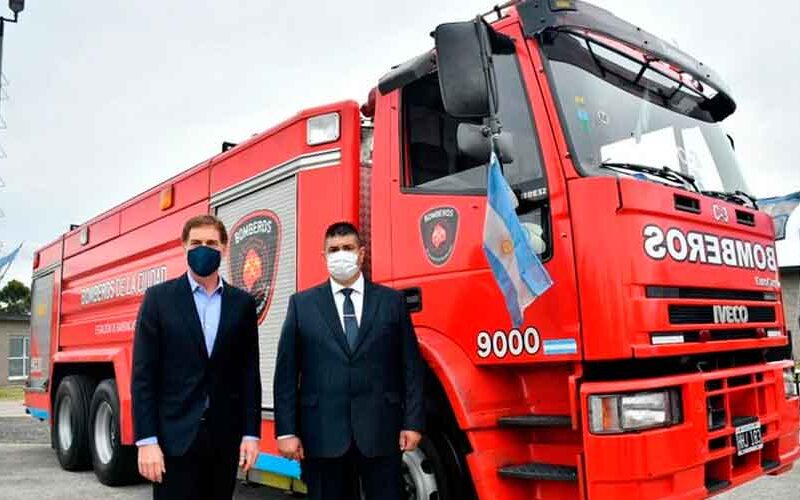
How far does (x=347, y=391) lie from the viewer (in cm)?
316

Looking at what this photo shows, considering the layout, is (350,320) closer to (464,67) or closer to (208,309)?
(208,309)

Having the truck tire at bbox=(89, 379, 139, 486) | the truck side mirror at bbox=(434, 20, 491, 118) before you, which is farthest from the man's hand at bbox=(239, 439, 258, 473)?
the truck tire at bbox=(89, 379, 139, 486)

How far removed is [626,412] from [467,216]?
122cm

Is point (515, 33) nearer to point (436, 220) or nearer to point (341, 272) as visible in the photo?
point (436, 220)

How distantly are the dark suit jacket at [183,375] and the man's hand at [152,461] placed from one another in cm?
5

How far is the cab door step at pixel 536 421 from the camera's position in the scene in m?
3.41

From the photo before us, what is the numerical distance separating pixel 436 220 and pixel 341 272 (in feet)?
2.67

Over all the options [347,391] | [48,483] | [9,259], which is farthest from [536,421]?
[9,259]

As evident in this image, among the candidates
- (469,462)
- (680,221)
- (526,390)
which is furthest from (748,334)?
(469,462)

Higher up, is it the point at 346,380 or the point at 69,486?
the point at 346,380

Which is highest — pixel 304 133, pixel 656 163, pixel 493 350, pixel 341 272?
pixel 304 133

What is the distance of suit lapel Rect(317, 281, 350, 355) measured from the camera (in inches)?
126

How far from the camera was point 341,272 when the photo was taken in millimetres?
3314

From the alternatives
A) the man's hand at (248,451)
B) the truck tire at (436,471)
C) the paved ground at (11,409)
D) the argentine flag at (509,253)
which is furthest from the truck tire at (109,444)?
the paved ground at (11,409)
